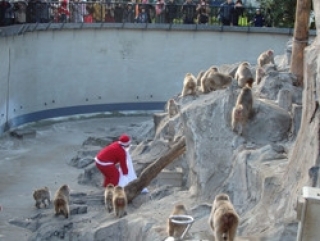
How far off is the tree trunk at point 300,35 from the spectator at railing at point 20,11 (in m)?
10.9

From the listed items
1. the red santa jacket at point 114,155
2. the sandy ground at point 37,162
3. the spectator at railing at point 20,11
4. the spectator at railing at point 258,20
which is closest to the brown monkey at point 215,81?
the red santa jacket at point 114,155

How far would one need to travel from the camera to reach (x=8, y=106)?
26.6 meters

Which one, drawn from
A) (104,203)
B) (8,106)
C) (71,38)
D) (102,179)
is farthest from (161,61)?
(104,203)

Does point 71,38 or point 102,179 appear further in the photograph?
point 71,38

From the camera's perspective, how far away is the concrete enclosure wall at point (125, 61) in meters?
29.1

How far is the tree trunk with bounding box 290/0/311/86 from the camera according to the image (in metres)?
19.1

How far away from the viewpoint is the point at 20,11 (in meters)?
27.0

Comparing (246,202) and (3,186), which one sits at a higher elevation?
(246,202)

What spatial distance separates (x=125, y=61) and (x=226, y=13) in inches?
166

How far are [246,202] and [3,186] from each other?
8785mm

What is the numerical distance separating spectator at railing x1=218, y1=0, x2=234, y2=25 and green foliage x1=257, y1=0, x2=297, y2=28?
4.29ft

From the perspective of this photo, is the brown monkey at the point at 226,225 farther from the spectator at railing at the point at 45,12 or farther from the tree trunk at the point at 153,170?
the spectator at railing at the point at 45,12

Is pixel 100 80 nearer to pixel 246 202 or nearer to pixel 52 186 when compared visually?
pixel 52 186

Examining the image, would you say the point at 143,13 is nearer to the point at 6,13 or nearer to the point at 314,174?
the point at 6,13
